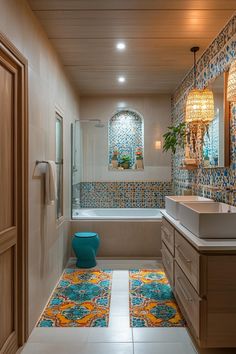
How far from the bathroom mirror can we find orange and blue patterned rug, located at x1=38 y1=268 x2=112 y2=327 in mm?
1708

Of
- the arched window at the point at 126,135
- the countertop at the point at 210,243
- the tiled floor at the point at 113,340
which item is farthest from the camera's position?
the arched window at the point at 126,135

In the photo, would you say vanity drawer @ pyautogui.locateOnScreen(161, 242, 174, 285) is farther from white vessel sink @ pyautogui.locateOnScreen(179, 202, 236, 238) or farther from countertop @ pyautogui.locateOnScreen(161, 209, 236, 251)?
white vessel sink @ pyautogui.locateOnScreen(179, 202, 236, 238)

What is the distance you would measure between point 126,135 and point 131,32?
258 cm

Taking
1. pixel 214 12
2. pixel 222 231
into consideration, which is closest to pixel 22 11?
pixel 214 12

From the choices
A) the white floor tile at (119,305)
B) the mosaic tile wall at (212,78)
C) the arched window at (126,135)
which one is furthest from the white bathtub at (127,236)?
the arched window at (126,135)

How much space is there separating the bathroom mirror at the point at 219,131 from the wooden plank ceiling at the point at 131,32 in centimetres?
52

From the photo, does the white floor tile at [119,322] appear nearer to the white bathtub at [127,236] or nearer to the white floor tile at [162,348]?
the white floor tile at [162,348]

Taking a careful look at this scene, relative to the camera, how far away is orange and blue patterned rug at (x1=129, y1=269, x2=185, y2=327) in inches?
96.5

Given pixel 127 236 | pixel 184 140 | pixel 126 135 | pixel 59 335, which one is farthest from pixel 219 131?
pixel 126 135

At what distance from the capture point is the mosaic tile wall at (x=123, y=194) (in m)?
5.10

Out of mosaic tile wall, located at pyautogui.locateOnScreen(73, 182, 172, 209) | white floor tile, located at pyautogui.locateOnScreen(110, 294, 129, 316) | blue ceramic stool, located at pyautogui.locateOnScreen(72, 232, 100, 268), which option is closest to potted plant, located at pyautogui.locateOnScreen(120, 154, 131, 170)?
mosaic tile wall, located at pyautogui.locateOnScreen(73, 182, 172, 209)

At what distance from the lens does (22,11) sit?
2129 mm

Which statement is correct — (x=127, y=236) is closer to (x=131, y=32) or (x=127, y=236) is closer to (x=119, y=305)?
(x=119, y=305)

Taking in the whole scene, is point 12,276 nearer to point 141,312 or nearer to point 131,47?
point 141,312
